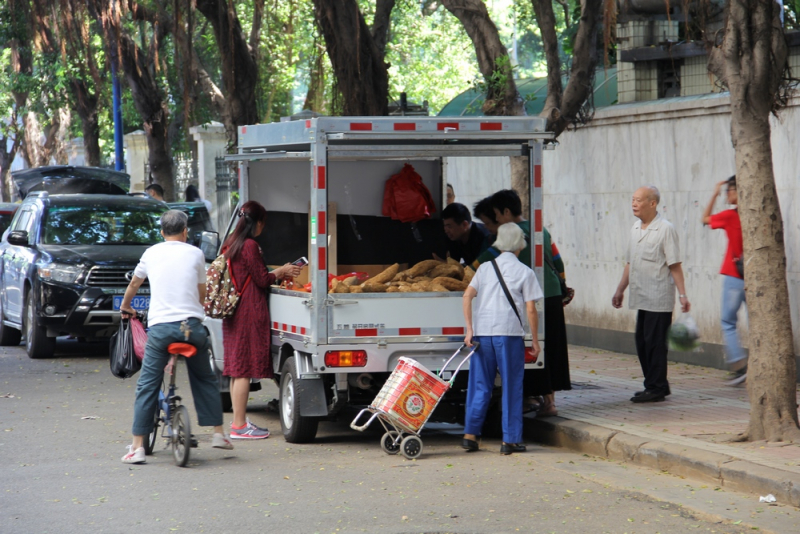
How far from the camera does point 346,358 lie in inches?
323

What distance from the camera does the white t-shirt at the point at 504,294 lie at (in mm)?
8000

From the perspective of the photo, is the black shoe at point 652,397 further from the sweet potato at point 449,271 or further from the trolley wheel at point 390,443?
the trolley wheel at point 390,443

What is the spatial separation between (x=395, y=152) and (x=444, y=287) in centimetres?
116

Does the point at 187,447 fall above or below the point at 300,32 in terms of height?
below

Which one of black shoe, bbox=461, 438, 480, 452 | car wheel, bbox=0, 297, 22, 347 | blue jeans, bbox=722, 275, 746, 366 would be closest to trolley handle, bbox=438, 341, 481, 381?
black shoe, bbox=461, 438, 480, 452

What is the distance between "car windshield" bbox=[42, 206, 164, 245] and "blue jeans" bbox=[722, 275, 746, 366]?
24.6ft

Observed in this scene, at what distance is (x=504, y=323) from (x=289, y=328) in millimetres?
1754

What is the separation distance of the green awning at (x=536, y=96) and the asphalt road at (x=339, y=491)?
563cm

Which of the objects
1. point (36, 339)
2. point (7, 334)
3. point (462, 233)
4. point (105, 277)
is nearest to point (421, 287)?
point (462, 233)

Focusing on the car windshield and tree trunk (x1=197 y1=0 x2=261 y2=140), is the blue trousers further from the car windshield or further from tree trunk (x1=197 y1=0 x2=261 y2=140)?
tree trunk (x1=197 y1=0 x2=261 y2=140)

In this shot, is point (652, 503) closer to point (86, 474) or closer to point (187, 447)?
point (187, 447)

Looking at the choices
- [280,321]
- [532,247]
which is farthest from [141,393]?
[532,247]

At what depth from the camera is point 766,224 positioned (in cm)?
756

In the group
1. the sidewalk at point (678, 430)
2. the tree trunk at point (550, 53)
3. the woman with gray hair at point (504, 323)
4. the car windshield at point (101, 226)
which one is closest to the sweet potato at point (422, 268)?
the woman with gray hair at point (504, 323)
